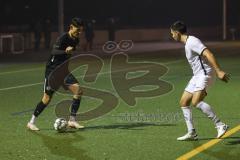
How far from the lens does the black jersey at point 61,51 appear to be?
9.62m

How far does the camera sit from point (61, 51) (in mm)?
9672

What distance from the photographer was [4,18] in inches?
1528

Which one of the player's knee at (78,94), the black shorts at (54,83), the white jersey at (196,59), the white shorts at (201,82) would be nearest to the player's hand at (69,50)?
the black shorts at (54,83)

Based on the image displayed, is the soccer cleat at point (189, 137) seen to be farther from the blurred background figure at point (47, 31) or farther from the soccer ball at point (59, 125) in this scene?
the blurred background figure at point (47, 31)

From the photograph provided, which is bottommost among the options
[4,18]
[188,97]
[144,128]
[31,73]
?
[4,18]

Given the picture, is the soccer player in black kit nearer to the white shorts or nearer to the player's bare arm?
the white shorts

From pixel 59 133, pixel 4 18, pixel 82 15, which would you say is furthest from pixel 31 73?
pixel 82 15

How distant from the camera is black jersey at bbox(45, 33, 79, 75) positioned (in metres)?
9.62

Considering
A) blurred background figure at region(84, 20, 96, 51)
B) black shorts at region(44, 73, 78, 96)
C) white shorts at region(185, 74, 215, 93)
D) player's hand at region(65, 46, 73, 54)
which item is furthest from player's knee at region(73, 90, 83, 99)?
blurred background figure at region(84, 20, 96, 51)

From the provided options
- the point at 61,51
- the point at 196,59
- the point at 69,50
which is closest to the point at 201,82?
the point at 196,59

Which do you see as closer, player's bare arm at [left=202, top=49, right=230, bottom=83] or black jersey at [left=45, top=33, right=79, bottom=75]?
player's bare arm at [left=202, top=49, right=230, bottom=83]

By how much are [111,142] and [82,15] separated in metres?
39.2

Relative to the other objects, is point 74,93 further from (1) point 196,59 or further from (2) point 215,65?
(2) point 215,65

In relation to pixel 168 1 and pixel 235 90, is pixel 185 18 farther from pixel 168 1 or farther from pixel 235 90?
pixel 235 90
